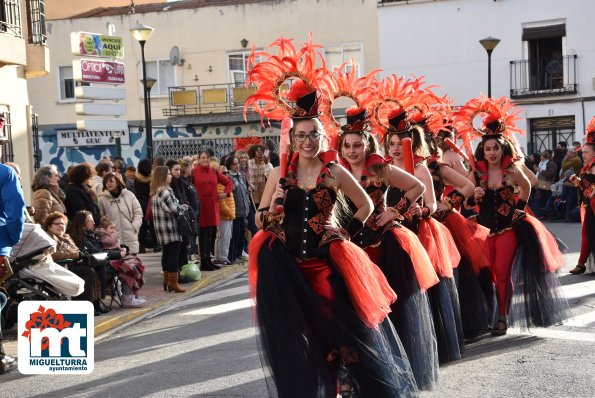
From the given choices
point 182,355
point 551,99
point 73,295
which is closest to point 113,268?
point 73,295

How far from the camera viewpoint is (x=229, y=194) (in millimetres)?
16219

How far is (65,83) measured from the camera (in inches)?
1492

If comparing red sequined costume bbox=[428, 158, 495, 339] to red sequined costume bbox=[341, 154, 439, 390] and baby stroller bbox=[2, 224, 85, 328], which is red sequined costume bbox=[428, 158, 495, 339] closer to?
red sequined costume bbox=[341, 154, 439, 390]

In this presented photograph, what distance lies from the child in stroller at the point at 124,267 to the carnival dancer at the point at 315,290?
5793 mm

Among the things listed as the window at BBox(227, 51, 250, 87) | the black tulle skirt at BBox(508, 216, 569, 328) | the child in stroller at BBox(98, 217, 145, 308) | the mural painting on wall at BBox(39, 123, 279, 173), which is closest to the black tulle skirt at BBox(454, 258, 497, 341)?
the black tulle skirt at BBox(508, 216, 569, 328)

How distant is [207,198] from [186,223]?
226 centimetres

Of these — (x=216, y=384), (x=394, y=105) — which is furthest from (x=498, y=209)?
(x=216, y=384)

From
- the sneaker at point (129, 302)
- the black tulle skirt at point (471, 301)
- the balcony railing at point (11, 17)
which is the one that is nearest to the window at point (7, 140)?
the balcony railing at point (11, 17)

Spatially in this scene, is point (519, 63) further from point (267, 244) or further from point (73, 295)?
point (267, 244)

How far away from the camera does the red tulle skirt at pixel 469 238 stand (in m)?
9.30

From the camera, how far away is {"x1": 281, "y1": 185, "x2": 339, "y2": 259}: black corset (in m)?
6.44

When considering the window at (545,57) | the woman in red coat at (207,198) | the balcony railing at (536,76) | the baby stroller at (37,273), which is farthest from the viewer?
the window at (545,57)

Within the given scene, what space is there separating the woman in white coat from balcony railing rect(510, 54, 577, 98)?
22168 mm

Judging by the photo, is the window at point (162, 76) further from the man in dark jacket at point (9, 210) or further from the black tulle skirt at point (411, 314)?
the black tulle skirt at point (411, 314)
